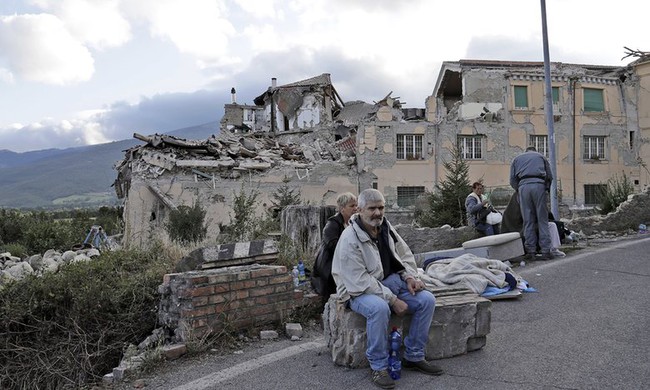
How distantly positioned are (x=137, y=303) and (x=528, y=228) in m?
7.61

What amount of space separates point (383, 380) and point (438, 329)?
3.01 ft

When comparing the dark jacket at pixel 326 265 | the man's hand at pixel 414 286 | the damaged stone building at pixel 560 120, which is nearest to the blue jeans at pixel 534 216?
the dark jacket at pixel 326 265

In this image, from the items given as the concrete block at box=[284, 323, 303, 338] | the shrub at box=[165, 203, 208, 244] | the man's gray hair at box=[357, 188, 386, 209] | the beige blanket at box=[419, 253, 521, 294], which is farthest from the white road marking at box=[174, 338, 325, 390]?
the shrub at box=[165, 203, 208, 244]

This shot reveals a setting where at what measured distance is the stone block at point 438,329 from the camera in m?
4.60

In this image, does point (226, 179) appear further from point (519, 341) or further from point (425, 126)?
point (519, 341)

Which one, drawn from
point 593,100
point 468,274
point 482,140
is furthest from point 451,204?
point 593,100

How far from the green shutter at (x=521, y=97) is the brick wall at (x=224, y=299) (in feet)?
99.8

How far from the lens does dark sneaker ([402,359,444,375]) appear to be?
4.45 metres

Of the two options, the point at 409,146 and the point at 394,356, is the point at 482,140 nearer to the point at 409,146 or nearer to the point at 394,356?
the point at 409,146

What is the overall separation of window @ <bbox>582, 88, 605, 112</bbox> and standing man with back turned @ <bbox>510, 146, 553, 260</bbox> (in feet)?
89.8

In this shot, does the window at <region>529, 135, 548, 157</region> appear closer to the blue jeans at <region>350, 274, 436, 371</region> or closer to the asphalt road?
the asphalt road

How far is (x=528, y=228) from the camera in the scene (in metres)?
10.2

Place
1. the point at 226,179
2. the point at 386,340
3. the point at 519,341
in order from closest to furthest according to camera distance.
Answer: the point at 386,340 → the point at 519,341 → the point at 226,179

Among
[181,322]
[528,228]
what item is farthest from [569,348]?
[528,228]
